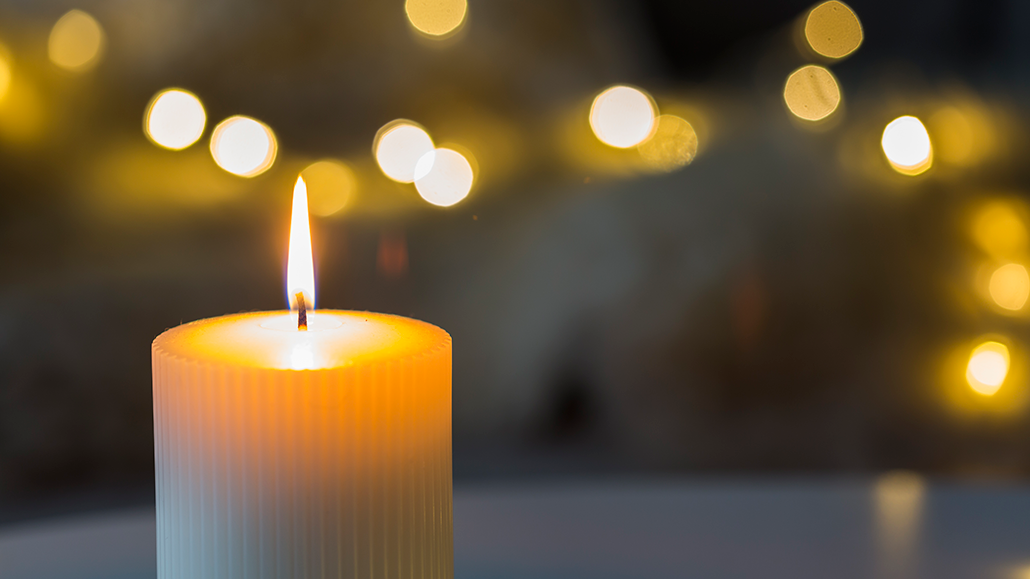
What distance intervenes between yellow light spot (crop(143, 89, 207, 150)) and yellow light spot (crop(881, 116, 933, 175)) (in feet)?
1.84

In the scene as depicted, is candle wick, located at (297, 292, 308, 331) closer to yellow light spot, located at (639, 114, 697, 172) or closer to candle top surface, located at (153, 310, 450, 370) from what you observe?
candle top surface, located at (153, 310, 450, 370)

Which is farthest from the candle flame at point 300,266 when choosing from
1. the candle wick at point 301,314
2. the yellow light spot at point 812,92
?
the yellow light spot at point 812,92

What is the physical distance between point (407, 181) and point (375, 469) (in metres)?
0.44

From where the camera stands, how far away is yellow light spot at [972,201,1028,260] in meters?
0.72

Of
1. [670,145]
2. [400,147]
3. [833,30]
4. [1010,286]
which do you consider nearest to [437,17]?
[400,147]

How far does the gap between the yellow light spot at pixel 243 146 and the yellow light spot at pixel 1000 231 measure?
0.60 m

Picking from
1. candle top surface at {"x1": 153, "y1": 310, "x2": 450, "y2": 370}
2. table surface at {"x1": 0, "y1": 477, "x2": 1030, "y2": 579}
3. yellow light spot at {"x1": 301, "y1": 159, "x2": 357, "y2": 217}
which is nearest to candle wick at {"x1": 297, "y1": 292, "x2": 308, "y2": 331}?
candle top surface at {"x1": 153, "y1": 310, "x2": 450, "y2": 370}

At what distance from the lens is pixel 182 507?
0.29m

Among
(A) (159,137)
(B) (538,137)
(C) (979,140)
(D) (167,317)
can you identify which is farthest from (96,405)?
(C) (979,140)

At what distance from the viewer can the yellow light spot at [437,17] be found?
68 cm

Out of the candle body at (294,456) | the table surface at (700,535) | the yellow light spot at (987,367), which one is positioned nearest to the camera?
the candle body at (294,456)

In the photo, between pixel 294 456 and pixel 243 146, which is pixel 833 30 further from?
pixel 294 456

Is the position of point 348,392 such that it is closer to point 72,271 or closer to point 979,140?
point 72,271

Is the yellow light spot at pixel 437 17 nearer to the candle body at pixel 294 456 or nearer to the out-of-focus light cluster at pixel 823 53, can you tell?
the out-of-focus light cluster at pixel 823 53
